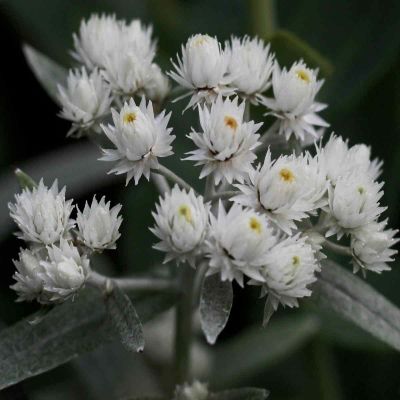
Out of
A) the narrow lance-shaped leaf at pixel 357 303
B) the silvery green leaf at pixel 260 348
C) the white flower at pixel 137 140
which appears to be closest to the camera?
the white flower at pixel 137 140

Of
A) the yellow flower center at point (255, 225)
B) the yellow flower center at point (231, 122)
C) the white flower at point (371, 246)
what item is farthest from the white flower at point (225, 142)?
the white flower at point (371, 246)

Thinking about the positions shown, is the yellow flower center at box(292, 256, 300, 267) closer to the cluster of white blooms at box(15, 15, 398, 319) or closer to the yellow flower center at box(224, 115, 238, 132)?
the cluster of white blooms at box(15, 15, 398, 319)

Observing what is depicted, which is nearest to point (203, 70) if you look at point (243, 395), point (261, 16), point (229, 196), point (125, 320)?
point (229, 196)

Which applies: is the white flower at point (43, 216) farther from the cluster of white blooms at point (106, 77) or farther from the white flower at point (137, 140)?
the cluster of white blooms at point (106, 77)

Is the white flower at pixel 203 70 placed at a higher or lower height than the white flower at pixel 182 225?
higher

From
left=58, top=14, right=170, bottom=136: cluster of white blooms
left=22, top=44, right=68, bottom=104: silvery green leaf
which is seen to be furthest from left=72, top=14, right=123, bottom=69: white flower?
left=22, top=44, right=68, bottom=104: silvery green leaf

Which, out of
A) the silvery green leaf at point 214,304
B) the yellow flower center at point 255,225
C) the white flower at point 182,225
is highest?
the yellow flower center at point 255,225
